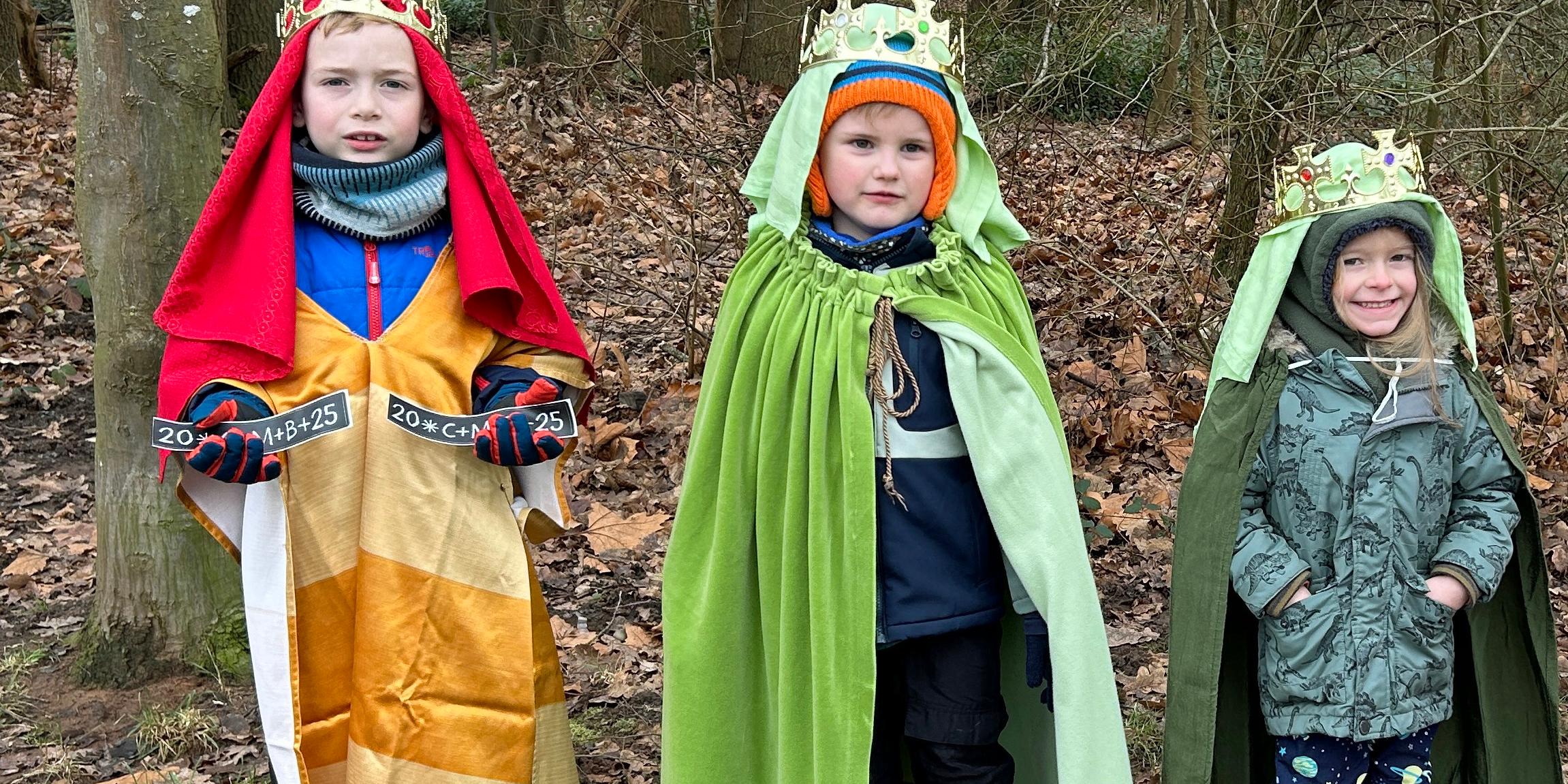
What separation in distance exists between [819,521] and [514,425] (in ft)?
2.38

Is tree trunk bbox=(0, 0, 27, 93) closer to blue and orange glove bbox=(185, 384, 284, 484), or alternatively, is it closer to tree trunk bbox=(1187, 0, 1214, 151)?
tree trunk bbox=(1187, 0, 1214, 151)

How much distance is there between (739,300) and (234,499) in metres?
1.29

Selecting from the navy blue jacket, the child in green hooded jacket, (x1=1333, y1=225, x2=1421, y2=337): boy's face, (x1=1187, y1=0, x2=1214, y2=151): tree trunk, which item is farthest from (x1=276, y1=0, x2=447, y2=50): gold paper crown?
(x1=1187, y1=0, x2=1214, y2=151): tree trunk

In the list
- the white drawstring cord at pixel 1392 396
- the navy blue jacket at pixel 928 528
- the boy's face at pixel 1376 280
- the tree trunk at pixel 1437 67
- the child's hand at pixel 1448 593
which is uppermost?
the tree trunk at pixel 1437 67

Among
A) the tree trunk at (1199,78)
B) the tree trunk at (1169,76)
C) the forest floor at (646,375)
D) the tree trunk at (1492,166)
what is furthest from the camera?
the tree trunk at (1169,76)

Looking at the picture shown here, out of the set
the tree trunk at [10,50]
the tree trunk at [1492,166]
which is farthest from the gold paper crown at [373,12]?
the tree trunk at [10,50]

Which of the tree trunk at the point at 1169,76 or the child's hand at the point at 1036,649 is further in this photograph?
the tree trunk at the point at 1169,76

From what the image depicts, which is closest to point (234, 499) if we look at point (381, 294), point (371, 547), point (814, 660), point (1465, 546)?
point (371, 547)

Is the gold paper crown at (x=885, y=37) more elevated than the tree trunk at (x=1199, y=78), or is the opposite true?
the tree trunk at (x=1199, y=78)

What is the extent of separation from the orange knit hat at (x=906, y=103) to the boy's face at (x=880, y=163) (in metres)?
0.02

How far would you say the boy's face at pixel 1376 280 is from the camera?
2.98 metres

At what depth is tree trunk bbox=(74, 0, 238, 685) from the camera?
3793 millimetres

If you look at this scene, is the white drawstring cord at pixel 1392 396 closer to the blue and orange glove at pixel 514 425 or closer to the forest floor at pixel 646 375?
the forest floor at pixel 646 375

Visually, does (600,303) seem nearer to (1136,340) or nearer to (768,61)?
(768,61)
